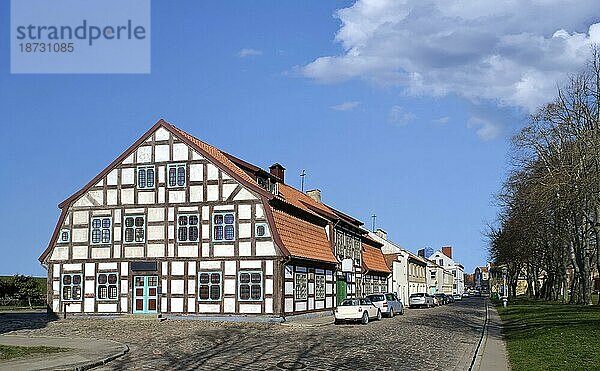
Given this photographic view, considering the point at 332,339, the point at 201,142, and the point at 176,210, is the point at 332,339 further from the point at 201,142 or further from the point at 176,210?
the point at 201,142

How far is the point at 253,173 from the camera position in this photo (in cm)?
4238

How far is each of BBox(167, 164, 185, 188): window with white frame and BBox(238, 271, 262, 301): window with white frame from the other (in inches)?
245

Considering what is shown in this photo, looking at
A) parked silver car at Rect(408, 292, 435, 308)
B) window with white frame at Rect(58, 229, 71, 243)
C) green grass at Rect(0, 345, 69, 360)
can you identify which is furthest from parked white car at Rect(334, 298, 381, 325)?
parked silver car at Rect(408, 292, 435, 308)

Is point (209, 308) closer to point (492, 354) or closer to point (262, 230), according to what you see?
point (262, 230)

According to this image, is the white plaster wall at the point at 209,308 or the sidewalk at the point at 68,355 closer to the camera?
the sidewalk at the point at 68,355

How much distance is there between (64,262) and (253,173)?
39.0 feet

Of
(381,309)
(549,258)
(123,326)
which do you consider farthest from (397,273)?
(123,326)

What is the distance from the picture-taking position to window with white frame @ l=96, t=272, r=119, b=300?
4056 cm

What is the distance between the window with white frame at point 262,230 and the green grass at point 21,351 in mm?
16086

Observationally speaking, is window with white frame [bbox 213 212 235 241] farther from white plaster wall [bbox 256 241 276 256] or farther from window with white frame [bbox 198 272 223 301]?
→ window with white frame [bbox 198 272 223 301]

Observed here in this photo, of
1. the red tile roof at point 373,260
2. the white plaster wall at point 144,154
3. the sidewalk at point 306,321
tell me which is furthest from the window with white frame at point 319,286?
the red tile roof at point 373,260

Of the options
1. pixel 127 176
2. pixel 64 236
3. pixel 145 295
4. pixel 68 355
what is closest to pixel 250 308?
pixel 145 295

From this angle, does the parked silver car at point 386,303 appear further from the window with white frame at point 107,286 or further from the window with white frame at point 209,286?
the window with white frame at point 107,286

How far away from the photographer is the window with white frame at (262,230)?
38.1 m
